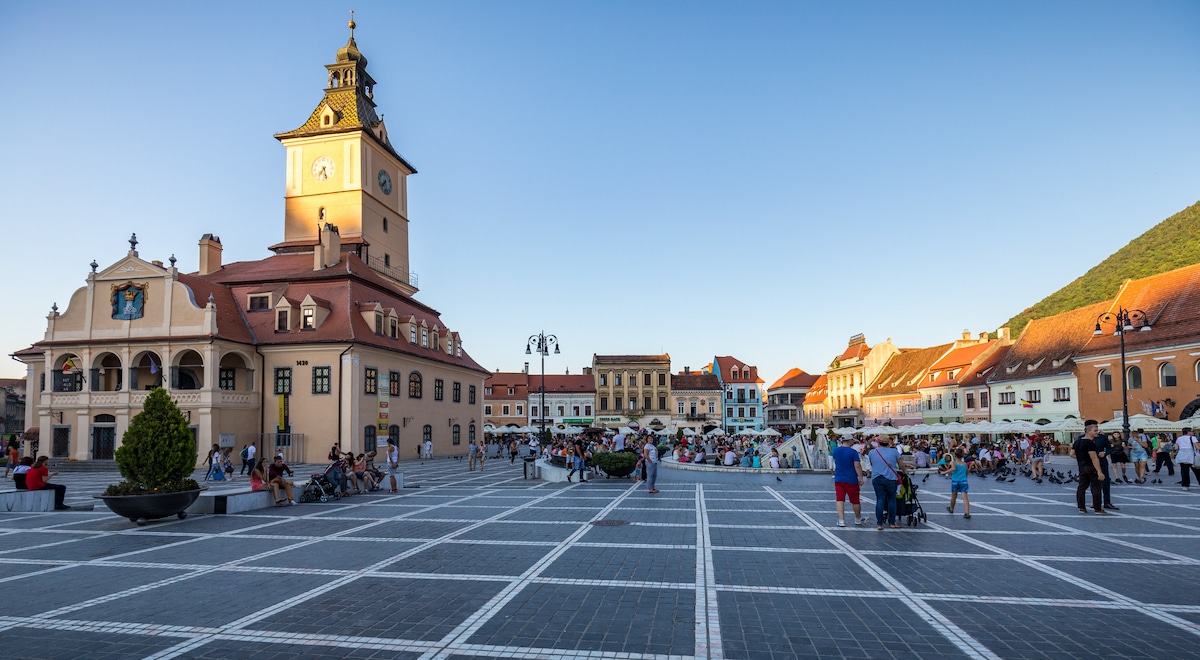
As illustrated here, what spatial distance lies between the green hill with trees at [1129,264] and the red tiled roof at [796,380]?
91.1ft

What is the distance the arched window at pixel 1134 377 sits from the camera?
38.6m

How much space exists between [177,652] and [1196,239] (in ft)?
307

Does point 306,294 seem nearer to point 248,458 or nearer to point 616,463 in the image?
point 248,458

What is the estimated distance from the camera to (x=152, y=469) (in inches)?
567

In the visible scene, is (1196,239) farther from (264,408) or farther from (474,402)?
Answer: (264,408)

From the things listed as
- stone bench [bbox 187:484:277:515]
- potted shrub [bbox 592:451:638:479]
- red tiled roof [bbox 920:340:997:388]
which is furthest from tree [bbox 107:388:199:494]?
red tiled roof [bbox 920:340:997:388]

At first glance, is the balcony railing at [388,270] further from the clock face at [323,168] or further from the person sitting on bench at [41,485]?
the person sitting on bench at [41,485]

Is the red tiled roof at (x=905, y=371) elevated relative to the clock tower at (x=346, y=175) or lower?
lower

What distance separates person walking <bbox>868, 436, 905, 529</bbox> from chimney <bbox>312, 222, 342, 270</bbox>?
38199 mm

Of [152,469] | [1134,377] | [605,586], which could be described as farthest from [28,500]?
[1134,377]

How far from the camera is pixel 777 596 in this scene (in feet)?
26.0

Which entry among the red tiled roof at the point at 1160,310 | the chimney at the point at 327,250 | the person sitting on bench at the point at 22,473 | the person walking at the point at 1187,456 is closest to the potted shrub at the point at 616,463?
the person sitting on bench at the point at 22,473

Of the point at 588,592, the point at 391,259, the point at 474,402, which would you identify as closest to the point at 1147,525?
the point at 588,592

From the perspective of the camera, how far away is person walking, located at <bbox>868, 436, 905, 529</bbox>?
12398 millimetres
